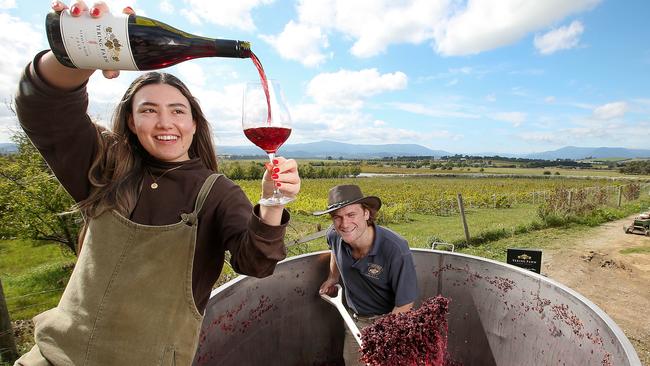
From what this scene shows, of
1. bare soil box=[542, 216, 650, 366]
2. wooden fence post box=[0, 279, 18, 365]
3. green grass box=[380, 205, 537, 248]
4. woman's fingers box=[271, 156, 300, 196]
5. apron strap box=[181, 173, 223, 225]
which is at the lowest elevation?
green grass box=[380, 205, 537, 248]

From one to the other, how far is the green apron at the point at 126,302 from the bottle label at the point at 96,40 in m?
0.53

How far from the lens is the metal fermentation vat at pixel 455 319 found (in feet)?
7.54

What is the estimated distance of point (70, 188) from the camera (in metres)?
1.43

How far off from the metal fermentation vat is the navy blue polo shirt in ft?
1.26

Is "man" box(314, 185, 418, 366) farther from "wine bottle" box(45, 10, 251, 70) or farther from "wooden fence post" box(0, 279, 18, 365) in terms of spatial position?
"wooden fence post" box(0, 279, 18, 365)

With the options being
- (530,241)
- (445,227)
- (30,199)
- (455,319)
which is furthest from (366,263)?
(445,227)

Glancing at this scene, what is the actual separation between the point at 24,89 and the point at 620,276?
30.1 ft

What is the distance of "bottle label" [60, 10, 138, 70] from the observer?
3.79ft

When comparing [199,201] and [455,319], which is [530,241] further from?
[199,201]

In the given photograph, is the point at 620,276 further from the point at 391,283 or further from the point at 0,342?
the point at 0,342

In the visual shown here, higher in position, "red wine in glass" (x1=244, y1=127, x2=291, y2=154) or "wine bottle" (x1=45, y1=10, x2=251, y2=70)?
"wine bottle" (x1=45, y1=10, x2=251, y2=70)

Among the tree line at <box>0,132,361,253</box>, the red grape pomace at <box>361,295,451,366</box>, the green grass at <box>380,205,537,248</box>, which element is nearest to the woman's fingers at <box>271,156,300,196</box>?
the red grape pomace at <box>361,295,451,366</box>

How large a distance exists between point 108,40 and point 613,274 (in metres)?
9.07

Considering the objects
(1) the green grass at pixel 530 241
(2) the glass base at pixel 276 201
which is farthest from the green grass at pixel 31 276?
(1) the green grass at pixel 530 241
